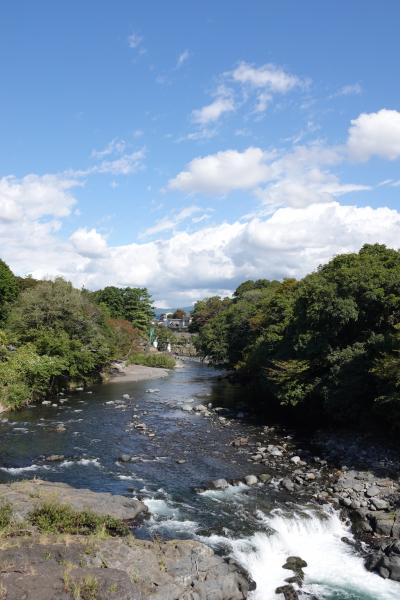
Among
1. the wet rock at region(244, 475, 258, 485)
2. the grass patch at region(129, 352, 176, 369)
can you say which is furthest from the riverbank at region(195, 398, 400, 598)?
the grass patch at region(129, 352, 176, 369)

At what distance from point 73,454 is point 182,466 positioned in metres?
6.54

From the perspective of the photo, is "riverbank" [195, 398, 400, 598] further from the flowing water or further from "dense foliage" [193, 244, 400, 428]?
"dense foliage" [193, 244, 400, 428]

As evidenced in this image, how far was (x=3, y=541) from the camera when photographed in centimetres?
1428

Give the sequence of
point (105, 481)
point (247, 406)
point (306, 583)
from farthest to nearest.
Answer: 1. point (247, 406)
2. point (105, 481)
3. point (306, 583)

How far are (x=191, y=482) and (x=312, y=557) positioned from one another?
7.36 metres

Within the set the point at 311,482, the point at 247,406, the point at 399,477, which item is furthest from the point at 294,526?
the point at 247,406

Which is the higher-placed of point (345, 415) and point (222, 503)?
point (345, 415)

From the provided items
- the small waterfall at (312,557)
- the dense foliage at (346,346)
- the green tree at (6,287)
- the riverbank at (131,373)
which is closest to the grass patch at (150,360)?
the riverbank at (131,373)

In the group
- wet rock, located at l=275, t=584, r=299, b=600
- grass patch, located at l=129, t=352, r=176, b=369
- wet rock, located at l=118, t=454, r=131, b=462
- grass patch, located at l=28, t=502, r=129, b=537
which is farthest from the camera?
grass patch, located at l=129, t=352, r=176, b=369

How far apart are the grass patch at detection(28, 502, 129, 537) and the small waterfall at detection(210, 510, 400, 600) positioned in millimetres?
3948

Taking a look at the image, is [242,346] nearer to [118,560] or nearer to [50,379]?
[50,379]

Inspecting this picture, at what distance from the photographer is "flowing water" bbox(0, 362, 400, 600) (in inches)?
649

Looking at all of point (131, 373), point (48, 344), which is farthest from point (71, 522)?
point (131, 373)

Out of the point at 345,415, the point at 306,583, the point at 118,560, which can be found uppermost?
the point at 345,415
